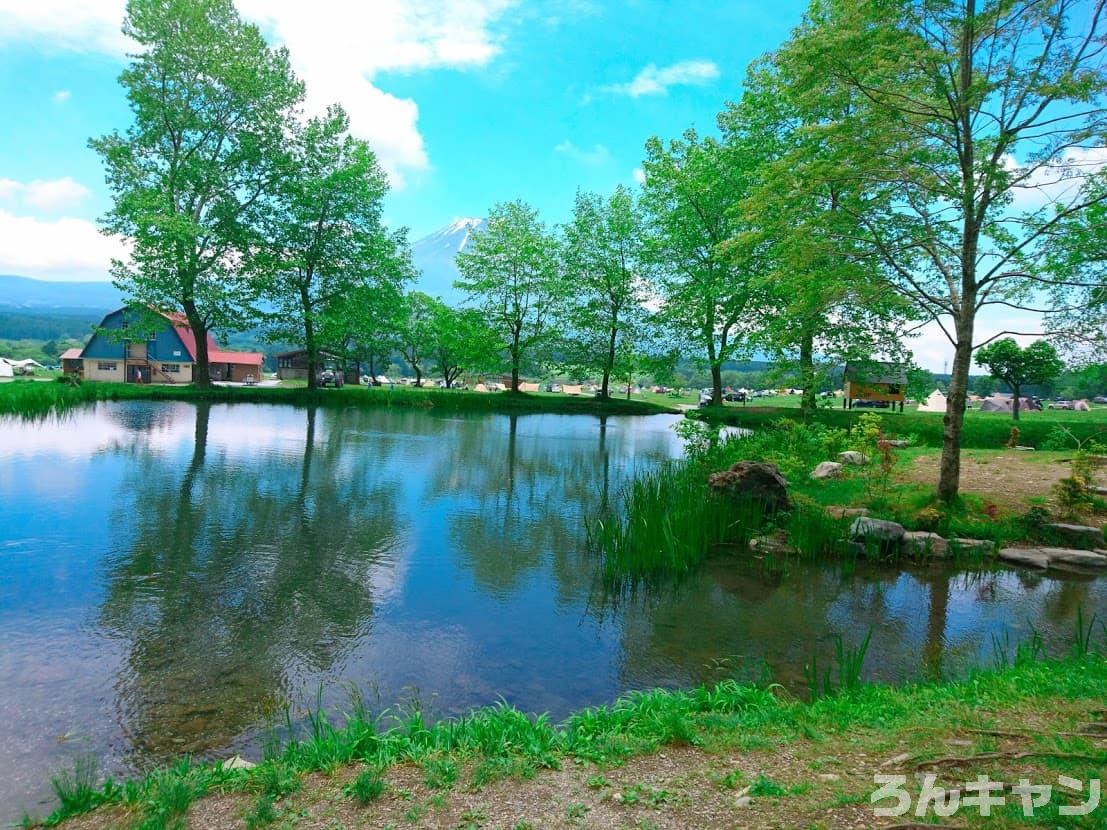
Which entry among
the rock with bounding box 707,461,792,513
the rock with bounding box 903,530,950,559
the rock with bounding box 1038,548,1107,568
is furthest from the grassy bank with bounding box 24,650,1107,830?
the rock with bounding box 1038,548,1107,568

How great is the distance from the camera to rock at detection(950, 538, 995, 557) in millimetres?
9133

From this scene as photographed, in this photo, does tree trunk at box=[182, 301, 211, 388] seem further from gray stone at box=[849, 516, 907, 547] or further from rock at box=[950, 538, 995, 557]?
rock at box=[950, 538, 995, 557]

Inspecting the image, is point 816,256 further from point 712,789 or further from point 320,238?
point 320,238

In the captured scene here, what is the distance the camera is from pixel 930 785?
2.87 metres

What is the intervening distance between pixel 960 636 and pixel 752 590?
2.19 metres

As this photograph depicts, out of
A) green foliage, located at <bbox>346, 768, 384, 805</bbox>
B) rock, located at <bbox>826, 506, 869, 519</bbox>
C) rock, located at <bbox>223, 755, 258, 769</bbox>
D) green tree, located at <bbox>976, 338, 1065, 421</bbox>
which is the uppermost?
green tree, located at <bbox>976, 338, 1065, 421</bbox>

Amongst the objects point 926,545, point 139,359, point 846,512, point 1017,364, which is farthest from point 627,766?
point 139,359

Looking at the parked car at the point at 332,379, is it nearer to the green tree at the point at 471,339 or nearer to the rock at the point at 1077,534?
the green tree at the point at 471,339

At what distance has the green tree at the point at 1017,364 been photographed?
28594mm

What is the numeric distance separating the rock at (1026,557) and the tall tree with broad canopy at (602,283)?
31.4 metres

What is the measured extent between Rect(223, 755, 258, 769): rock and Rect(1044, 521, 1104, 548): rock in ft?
37.4

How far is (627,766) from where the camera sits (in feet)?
11.0

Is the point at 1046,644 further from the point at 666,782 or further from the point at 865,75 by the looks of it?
the point at 865,75

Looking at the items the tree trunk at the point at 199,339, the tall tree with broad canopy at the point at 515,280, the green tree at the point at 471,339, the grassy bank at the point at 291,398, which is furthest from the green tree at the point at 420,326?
the tree trunk at the point at 199,339
